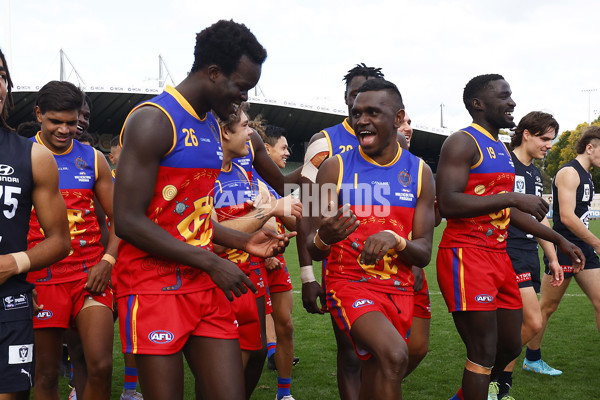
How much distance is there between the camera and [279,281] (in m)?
6.21

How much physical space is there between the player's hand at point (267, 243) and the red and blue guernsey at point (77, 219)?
1674 mm

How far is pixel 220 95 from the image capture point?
3078mm

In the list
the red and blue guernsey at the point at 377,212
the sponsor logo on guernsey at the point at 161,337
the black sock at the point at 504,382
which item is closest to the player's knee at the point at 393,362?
the red and blue guernsey at the point at 377,212

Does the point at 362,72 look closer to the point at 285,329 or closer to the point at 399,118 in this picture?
the point at 399,118

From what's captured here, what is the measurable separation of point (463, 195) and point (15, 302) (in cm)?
308

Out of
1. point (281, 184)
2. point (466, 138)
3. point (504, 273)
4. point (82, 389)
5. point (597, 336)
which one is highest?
point (466, 138)

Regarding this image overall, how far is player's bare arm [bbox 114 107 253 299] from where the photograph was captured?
2861mm

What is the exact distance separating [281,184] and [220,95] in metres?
2.47

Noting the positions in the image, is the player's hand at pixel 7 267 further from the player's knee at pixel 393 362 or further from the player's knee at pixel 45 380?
the player's knee at pixel 393 362

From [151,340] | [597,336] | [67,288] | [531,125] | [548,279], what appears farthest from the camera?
[597,336]

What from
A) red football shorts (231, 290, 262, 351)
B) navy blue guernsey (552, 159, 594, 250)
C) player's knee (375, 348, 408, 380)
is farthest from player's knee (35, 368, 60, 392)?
navy blue guernsey (552, 159, 594, 250)

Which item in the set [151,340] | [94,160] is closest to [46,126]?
[94,160]

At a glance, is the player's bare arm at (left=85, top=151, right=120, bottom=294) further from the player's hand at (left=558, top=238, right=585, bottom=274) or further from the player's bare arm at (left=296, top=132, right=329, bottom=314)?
the player's hand at (left=558, top=238, right=585, bottom=274)

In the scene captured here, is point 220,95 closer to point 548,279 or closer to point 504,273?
point 504,273
